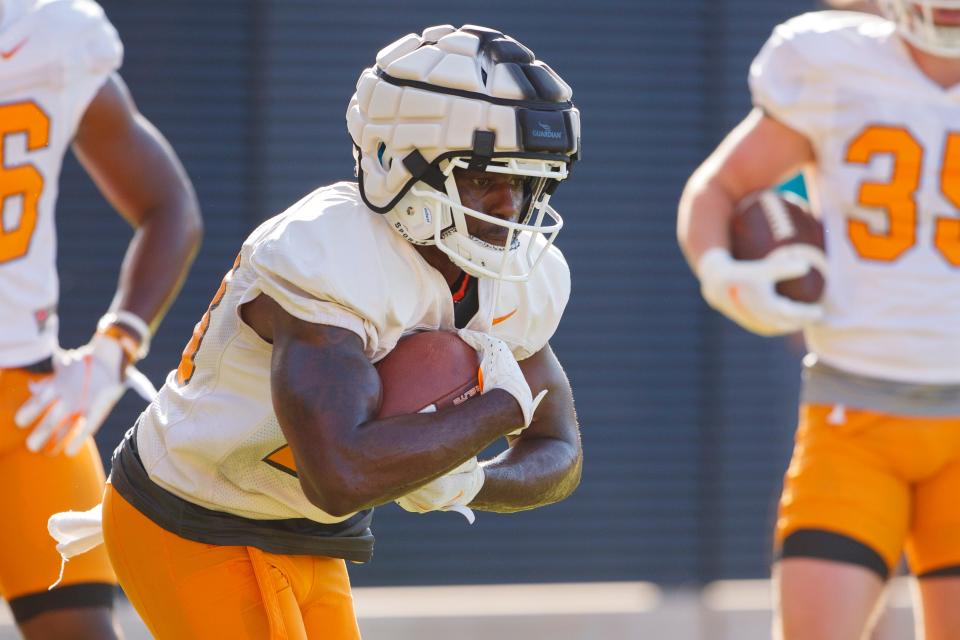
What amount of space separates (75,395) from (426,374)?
1162 millimetres

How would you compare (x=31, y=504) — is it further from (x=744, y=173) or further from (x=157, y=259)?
(x=744, y=173)

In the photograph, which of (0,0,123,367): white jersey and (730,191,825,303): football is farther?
(0,0,123,367): white jersey

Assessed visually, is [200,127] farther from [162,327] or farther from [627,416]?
[627,416]

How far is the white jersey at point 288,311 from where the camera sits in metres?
2.75

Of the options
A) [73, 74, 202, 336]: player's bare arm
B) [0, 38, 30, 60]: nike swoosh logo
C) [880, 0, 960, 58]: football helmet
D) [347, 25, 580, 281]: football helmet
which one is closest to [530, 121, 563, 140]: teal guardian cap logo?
[347, 25, 580, 281]: football helmet

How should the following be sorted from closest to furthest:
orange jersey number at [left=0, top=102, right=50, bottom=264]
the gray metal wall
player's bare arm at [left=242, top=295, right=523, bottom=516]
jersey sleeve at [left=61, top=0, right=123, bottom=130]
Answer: player's bare arm at [left=242, top=295, right=523, bottom=516] → orange jersey number at [left=0, top=102, right=50, bottom=264] → jersey sleeve at [left=61, top=0, right=123, bottom=130] → the gray metal wall

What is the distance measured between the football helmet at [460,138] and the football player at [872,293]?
1.34 ft

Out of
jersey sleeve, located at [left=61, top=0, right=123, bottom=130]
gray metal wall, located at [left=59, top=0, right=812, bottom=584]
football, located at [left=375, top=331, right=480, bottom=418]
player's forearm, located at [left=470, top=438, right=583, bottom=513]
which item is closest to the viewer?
football, located at [left=375, top=331, right=480, bottom=418]

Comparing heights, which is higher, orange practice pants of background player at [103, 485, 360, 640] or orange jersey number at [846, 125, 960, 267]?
orange jersey number at [846, 125, 960, 267]

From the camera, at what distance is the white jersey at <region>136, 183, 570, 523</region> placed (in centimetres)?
275

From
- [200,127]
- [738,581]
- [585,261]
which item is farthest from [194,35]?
[738,581]

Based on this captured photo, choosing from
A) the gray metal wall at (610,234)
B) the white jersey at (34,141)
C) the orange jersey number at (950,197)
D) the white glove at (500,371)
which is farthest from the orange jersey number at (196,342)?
the gray metal wall at (610,234)

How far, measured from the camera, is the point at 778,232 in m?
3.14

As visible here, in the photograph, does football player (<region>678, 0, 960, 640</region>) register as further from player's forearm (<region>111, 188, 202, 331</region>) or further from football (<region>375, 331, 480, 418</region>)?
player's forearm (<region>111, 188, 202, 331</region>)
